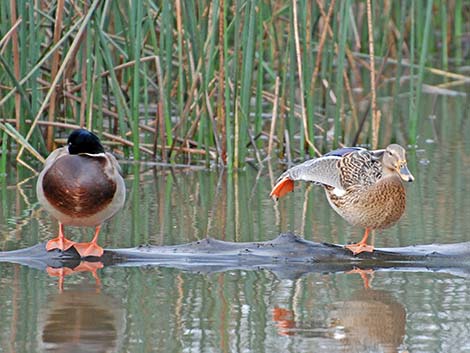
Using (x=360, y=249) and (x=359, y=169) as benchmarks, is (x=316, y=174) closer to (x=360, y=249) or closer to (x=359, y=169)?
(x=359, y=169)

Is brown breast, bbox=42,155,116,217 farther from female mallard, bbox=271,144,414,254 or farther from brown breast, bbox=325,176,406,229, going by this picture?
brown breast, bbox=325,176,406,229

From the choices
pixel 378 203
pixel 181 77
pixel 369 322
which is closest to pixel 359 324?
pixel 369 322

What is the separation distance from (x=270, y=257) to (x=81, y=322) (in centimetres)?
128

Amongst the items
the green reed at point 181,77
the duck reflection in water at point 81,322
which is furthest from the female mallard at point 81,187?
the green reed at point 181,77

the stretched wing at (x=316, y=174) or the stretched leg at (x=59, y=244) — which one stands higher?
the stretched wing at (x=316, y=174)

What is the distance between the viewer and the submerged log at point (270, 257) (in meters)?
5.68

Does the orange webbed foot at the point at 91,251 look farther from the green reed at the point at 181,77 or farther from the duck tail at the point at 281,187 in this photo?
the green reed at the point at 181,77

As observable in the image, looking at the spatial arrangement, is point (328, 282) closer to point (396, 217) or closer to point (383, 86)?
point (396, 217)

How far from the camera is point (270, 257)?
226 inches

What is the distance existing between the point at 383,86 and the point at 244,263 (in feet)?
27.6

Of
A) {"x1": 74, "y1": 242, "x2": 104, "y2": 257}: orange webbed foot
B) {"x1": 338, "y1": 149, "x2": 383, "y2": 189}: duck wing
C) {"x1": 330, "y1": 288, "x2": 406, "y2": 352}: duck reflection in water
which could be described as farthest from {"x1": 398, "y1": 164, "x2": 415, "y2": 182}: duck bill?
{"x1": 74, "y1": 242, "x2": 104, "y2": 257}: orange webbed foot

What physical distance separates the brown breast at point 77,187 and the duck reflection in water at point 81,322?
41 centimetres

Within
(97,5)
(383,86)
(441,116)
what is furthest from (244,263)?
(383,86)

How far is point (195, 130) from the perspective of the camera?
922 centimetres
